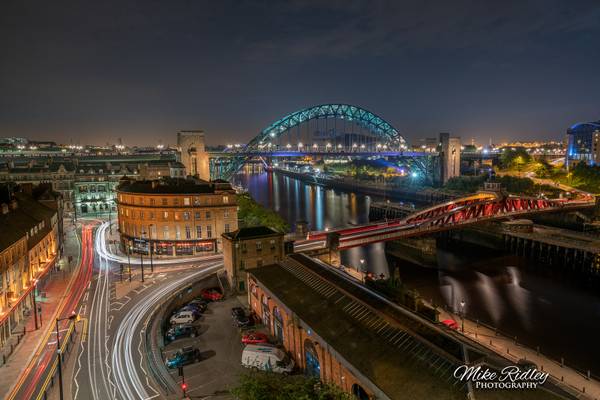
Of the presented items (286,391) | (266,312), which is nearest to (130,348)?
(266,312)

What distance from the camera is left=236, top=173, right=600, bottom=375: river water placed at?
67.2 ft

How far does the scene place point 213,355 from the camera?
50.6 feet

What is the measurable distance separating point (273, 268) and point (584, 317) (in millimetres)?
19030

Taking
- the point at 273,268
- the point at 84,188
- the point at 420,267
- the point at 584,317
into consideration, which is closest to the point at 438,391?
the point at 273,268

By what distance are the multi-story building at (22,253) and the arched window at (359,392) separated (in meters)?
14.9

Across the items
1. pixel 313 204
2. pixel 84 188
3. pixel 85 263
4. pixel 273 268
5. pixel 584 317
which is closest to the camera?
pixel 273 268

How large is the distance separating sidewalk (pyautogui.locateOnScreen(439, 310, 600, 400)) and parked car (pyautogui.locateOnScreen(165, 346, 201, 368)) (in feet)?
39.2

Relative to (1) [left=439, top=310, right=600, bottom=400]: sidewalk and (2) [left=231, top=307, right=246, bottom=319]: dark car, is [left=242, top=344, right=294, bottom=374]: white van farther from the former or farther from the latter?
(1) [left=439, top=310, right=600, bottom=400]: sidewalk

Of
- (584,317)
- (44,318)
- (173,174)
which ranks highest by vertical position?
(173,174)

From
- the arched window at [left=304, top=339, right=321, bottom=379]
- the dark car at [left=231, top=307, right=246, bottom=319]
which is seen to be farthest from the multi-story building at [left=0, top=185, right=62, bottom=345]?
the arched window at [left=304, top=339, right=321, bottom=379]

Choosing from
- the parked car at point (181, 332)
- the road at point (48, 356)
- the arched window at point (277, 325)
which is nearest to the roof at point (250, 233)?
the parked car at point (181, 332)

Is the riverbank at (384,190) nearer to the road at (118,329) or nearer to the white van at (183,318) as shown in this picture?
the road at (118,329)

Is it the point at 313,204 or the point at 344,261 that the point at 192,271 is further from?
the point at 313,204

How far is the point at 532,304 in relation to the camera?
25281 mm
